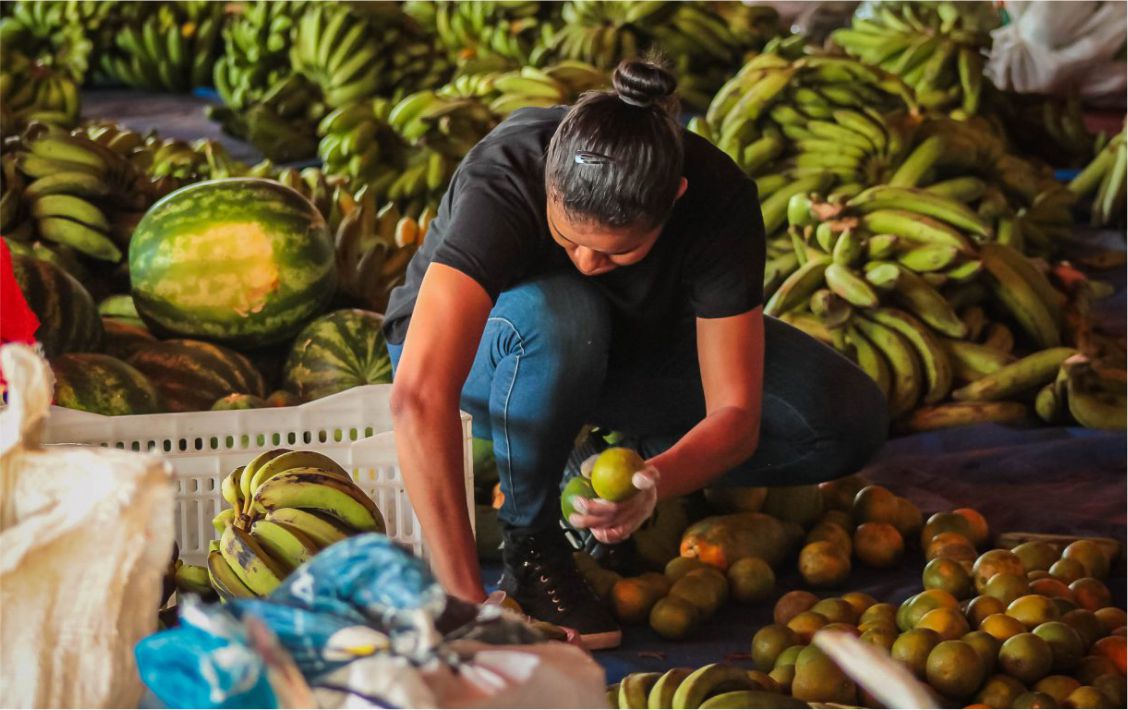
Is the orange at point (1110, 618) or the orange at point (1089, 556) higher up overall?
the orange at point (1110, 618)

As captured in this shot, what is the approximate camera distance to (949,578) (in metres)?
2.31

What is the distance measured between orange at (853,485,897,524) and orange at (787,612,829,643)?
1.83 feet

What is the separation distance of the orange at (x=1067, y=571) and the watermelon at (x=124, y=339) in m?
1.83

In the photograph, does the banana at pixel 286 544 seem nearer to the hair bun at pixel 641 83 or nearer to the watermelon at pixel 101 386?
the hair bun at pixel 641 83

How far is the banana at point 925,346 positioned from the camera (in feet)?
11.0

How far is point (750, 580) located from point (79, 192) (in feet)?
6.00

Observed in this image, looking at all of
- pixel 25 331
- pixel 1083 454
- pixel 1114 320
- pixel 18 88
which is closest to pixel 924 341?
pixel 1083 454

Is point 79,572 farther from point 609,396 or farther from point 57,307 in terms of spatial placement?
point 57,307

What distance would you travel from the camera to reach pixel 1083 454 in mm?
3160

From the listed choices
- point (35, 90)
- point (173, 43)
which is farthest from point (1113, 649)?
point (173, 43)

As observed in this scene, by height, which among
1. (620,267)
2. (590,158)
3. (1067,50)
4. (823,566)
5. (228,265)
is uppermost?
(590,158)

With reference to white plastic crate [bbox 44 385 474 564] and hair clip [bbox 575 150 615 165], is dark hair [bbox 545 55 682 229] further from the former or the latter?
white plastic crate [bbox 44 385 474 564]

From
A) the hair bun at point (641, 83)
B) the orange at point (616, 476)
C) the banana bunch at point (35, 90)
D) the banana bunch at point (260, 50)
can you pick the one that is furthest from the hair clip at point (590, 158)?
the banana bunch at point (260, 50)

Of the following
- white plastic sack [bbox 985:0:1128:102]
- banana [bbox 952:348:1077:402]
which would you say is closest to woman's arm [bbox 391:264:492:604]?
banana [bbox 952:348:1077:402]
